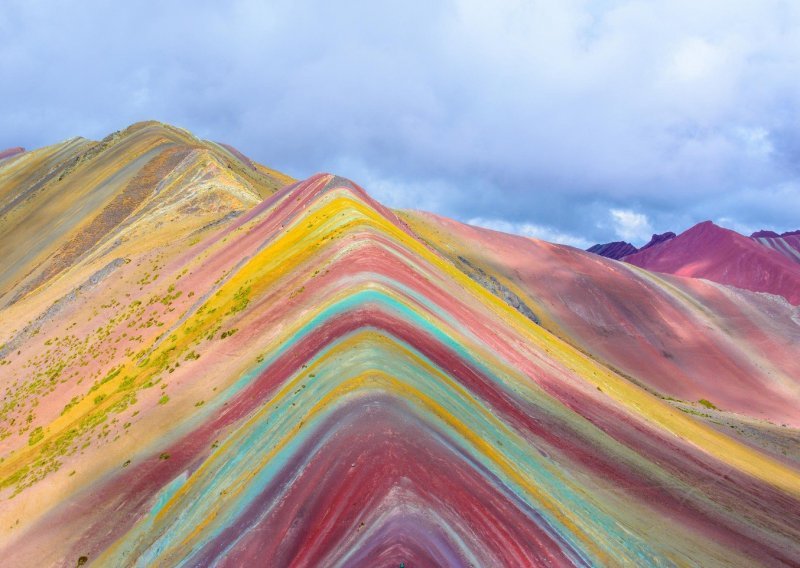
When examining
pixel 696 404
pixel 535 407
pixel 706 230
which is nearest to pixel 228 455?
pixel 535 407

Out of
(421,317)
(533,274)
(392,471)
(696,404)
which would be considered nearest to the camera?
(392,471)

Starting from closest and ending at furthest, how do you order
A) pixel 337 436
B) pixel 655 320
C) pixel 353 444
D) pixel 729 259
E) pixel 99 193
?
pixel 353 444, pixel 337 436, pixel 655 320, pixel 99 193, pixel 729 259

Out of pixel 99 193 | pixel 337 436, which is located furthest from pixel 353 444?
pixel 99 193

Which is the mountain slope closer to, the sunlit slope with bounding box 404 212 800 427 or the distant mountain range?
the distant mountain range

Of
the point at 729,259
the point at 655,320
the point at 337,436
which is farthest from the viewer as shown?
the point at 729,259

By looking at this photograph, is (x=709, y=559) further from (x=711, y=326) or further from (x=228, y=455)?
(x=711, y=326)

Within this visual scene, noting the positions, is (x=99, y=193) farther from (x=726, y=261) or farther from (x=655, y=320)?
(x=726, y=261)

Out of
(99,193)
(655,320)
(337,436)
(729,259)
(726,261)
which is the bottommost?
(337,436)
